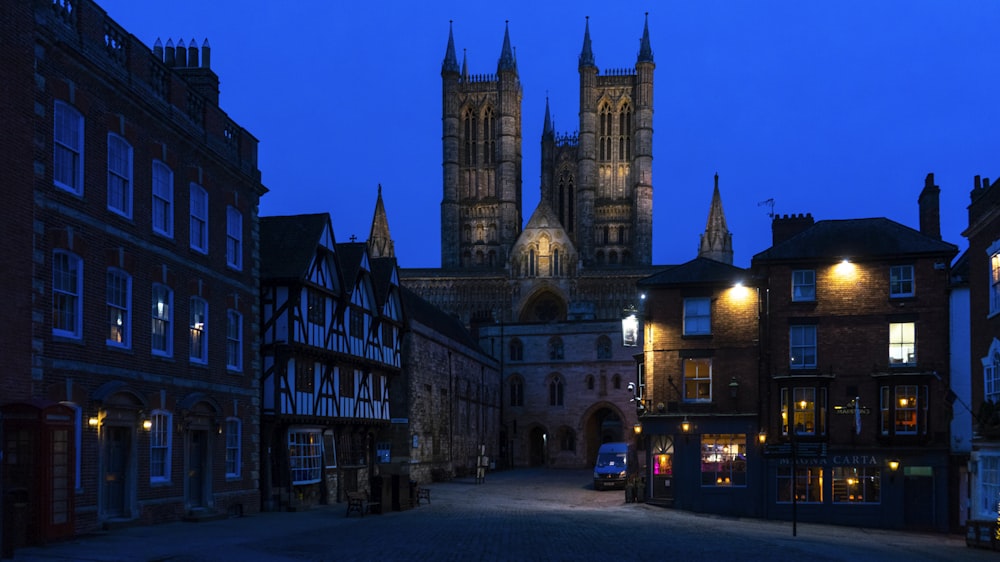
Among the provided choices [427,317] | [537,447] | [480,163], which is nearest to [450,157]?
[480,163]

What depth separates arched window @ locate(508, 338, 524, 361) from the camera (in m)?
77.8

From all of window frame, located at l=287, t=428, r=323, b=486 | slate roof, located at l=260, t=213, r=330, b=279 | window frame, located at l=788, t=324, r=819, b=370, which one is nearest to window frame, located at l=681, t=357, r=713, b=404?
window frame, located at l=788, t=324, r=819, b=370

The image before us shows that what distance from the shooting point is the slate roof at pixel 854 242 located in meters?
35.9

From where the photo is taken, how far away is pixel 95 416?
834 inches

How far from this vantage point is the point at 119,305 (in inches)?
885

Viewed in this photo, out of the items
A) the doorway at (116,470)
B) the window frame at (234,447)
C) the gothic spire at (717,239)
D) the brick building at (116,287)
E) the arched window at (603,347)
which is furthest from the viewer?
the gothic spire at (717,239)

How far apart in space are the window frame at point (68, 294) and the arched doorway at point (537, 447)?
60.8 meters

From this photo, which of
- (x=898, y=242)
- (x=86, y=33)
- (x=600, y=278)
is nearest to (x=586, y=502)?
(x=898, y=242)

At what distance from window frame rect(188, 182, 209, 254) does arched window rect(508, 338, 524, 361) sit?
51215mm

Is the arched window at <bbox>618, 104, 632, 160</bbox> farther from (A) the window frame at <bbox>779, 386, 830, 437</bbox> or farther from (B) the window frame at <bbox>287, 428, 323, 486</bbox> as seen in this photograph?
(B) the window frame at <bbox>287, 428, 323, 486</bbox>

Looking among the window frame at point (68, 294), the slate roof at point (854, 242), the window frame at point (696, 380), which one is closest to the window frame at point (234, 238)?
the window frame at point (68, 294)

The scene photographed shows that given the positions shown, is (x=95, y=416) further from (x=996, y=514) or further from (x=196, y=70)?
(x=996, y=514)

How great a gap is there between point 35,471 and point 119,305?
189 inches

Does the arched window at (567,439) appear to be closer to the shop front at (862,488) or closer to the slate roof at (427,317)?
the slate roof at (427,317)
